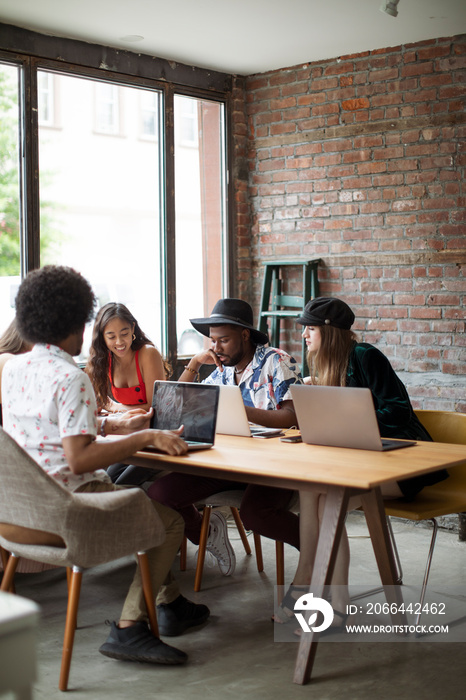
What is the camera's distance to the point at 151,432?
2947 mm

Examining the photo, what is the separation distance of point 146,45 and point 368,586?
3.46 meters

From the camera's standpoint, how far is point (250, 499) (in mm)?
3426

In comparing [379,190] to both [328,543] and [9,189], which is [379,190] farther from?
[328,543]

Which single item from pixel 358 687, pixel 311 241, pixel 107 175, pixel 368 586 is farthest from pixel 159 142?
pixel 358 687

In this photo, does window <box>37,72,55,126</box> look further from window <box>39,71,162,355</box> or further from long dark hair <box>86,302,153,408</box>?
long dark hair <box>86,302,153,408</box>

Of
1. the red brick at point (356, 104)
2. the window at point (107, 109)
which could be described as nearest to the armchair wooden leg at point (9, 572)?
the window at point (107, 109)

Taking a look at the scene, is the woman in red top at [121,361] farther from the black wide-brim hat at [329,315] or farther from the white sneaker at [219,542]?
the black wide-brim hat at [329,315]

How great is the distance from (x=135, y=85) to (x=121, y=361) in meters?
2.04

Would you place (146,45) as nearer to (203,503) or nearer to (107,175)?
(107,175)

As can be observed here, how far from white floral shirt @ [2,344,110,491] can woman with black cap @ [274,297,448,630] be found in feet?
3.10

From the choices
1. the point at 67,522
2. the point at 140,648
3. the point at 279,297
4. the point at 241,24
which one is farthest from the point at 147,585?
the point at 241,24

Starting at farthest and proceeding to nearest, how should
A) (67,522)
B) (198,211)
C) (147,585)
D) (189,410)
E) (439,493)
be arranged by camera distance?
(198,211), (439,493), (189,410), (147,585), (67,522)

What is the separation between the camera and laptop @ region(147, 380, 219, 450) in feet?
10.2

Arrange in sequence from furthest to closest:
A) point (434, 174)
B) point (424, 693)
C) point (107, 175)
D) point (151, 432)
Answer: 1. point (107, 175)
2. point (434, 174)
3. point (151, 432)
4. point (424, 693)
